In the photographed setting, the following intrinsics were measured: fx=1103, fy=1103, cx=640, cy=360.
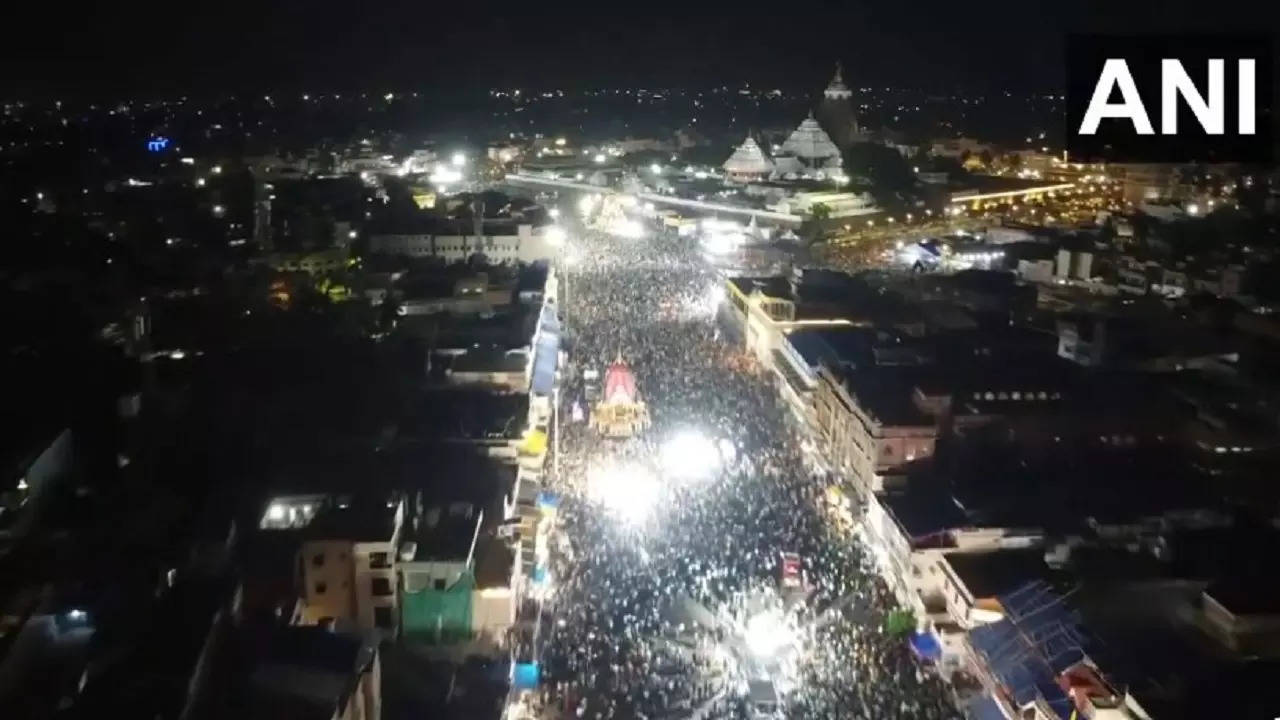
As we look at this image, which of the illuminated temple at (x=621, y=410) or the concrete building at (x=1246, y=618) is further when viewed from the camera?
the illuminated temple at (x=621, y=410)

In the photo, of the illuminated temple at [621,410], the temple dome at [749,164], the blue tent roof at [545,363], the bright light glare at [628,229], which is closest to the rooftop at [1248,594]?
the illuminated temple at [621,410]

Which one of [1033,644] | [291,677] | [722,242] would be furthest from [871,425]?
[722,242]

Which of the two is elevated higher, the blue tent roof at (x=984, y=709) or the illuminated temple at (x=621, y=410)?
the illuminated temple at (x=621, y=410)

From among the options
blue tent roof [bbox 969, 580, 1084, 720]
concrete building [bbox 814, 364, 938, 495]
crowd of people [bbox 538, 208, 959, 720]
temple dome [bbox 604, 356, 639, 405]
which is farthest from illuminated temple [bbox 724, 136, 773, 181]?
blue tent roof [bbox 969, 580, 1084, 720]

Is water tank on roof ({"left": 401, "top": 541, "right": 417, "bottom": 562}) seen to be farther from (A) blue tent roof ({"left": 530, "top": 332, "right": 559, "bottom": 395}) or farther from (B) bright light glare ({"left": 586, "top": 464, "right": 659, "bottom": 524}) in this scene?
(A) blue tent roof ({"left": 530, "top": 332, "right": 559, "bottom": 395})

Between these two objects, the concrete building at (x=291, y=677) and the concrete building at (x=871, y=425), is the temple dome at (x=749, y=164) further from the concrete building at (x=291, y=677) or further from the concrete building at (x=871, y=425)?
the concrete building at (x=291, y=677)

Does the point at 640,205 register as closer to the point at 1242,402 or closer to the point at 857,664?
the point at 1242,402
